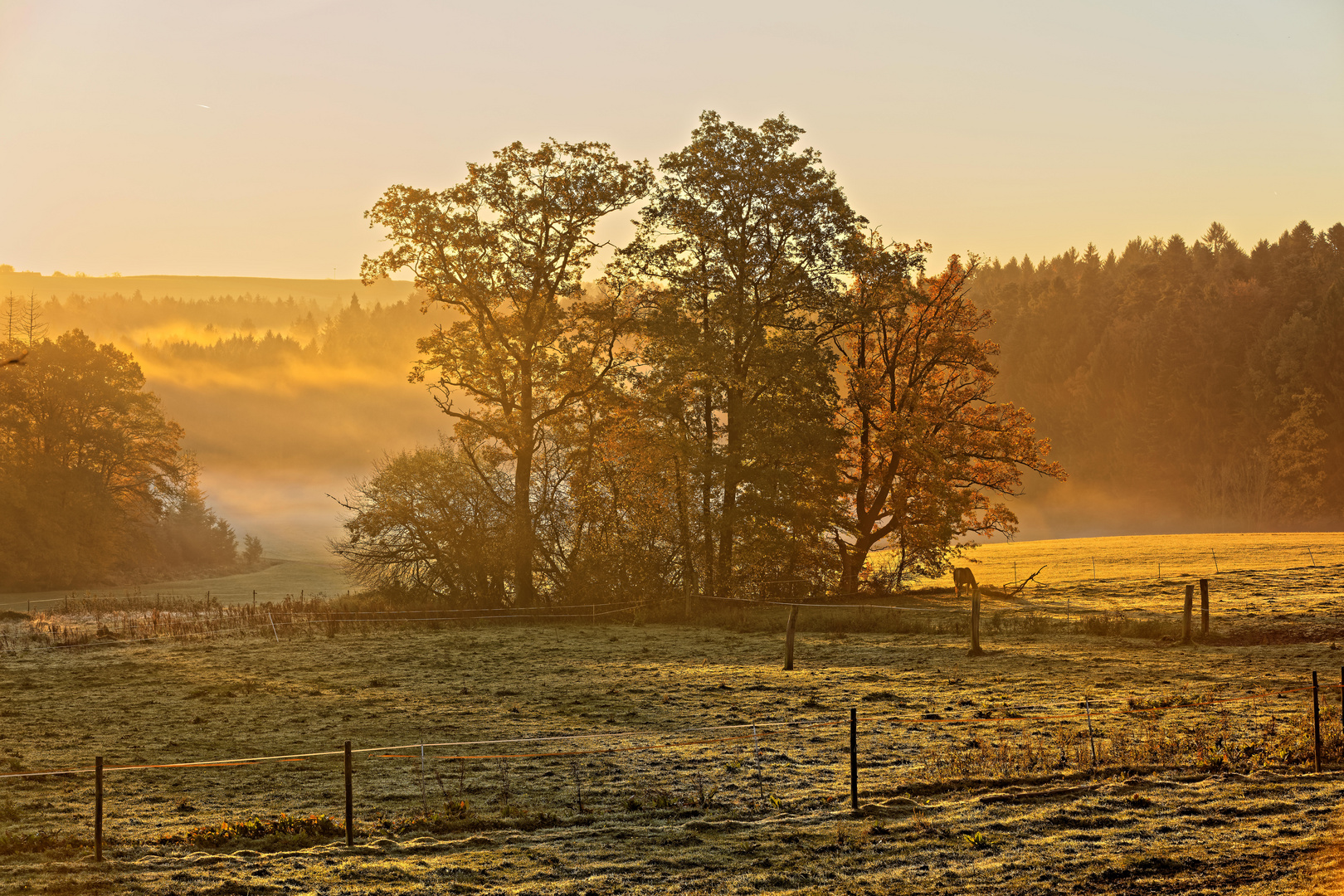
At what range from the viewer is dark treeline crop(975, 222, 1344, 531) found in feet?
289

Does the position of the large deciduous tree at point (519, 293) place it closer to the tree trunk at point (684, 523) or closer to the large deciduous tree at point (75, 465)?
the tree trunk at point (684, 523)

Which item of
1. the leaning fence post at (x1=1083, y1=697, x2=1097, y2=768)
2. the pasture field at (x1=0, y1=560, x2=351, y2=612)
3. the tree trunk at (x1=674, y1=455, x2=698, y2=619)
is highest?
the tree trunk at (x1=674, y1=455, x2=698, y2=619)

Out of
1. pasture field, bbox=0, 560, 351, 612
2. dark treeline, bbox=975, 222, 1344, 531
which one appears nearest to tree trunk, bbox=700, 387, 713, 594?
pasture field, bbox=0, 560, 351, 612

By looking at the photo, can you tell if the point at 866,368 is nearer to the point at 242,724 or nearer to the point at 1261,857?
the point at 242,724

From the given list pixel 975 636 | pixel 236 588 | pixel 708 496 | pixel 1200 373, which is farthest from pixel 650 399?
pixel 1200 373

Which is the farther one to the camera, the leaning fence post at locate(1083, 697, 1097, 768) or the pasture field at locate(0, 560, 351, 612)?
the pasture field at locate(0, 560, 351, 612)

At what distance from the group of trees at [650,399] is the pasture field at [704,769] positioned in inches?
475

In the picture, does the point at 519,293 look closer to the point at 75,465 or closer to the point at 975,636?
the point at 975,636

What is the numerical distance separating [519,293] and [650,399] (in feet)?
23.0

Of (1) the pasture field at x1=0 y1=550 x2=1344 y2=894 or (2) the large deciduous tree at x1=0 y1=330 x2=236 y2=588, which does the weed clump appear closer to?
(1) the pasture field at x1=0 y1=550 x2=1344 y2=894

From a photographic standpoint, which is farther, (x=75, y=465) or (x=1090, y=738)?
(x=75, y=465)

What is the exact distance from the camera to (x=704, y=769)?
56.0 feet

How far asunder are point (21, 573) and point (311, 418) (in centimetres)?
11814

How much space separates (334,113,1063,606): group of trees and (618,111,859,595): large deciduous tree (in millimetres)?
92
